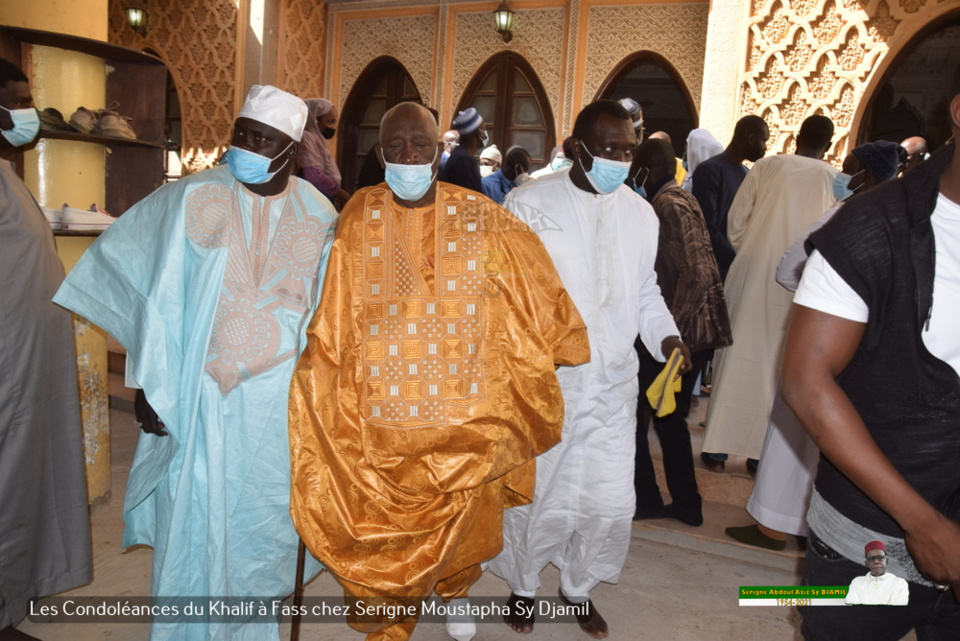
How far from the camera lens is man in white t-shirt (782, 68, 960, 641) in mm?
1444

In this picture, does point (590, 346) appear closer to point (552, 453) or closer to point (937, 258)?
point (552, 453)

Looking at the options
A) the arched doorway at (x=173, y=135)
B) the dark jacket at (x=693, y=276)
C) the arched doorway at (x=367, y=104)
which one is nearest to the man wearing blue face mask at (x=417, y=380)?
the dark jacket at (x=693, y=276)

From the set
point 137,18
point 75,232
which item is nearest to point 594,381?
point 75,232

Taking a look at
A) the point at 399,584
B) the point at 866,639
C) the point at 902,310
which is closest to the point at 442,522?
the point at 399,584

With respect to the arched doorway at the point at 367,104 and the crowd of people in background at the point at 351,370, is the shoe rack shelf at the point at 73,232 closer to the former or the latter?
the crowd of people in background at the point at 351,370

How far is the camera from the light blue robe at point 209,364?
8.34ft

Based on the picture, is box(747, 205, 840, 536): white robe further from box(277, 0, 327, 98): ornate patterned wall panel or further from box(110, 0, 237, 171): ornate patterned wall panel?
box(110, 0, 237, 171): ornate patterned wall panel

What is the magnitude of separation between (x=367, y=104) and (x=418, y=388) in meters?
8.89

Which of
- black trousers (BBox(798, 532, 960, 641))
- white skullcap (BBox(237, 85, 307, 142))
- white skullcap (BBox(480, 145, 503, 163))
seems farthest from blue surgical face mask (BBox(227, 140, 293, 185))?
white skullcap (BBox(480, 145, 503, 163))

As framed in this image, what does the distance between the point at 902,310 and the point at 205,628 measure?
7.55ft

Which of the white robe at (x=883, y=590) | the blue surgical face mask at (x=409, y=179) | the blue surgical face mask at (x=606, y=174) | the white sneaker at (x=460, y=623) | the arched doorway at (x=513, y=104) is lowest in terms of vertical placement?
the white sneaker at (x=460, y=623)

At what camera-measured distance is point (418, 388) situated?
259cm

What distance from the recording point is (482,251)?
2697 millimetres

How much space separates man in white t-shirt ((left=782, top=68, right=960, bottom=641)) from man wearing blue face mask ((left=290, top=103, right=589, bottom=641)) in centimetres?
128
